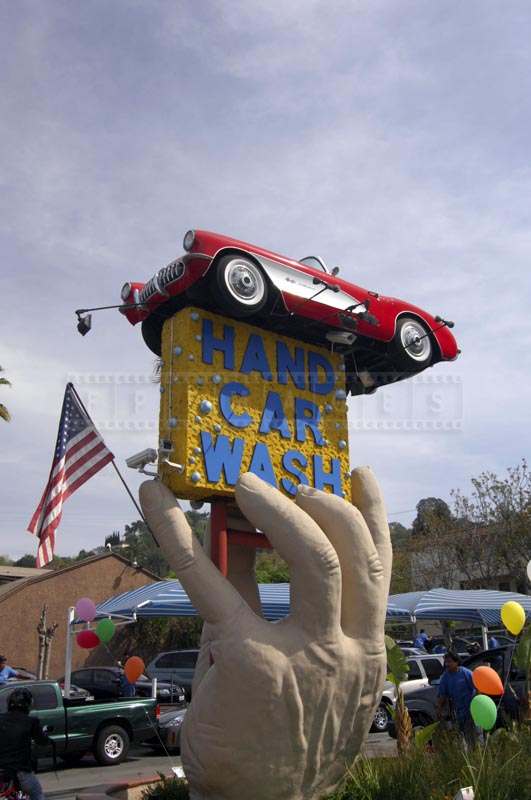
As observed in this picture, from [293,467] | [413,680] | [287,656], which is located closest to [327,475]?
[293,467]

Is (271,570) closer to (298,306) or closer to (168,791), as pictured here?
(298,306)

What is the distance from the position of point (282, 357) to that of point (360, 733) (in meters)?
4.02

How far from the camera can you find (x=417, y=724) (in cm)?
1302

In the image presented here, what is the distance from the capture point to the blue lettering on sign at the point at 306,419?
27.6ft

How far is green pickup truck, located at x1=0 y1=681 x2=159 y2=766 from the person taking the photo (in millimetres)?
11125

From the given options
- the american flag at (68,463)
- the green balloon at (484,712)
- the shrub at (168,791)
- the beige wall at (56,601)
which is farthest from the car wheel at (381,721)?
the beige wall at (56,601)

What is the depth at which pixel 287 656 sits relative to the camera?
6.14 metres

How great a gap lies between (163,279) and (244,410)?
162 centimetres

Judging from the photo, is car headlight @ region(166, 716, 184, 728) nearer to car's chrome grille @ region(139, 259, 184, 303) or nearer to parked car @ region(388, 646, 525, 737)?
parked car @ region(388, 646, 525, 737)

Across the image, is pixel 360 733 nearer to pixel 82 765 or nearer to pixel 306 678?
pixel 306 678

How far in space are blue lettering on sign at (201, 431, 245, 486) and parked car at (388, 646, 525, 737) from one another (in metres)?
5.41

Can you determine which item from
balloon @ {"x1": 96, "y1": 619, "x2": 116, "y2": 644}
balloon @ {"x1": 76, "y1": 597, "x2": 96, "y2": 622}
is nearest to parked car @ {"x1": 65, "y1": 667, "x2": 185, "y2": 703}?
balloon @ {"x1": 76, "y1": 597, "x2": 96, "y2": 622}

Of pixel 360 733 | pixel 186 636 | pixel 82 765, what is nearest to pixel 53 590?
pixel 186 636

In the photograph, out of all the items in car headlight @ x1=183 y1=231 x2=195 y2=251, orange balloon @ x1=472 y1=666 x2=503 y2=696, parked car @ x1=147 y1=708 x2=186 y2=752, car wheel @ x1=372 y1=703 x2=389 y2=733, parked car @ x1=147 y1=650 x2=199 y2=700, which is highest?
car headlight @ x1=183 y1=231 x2=195 y2=251
